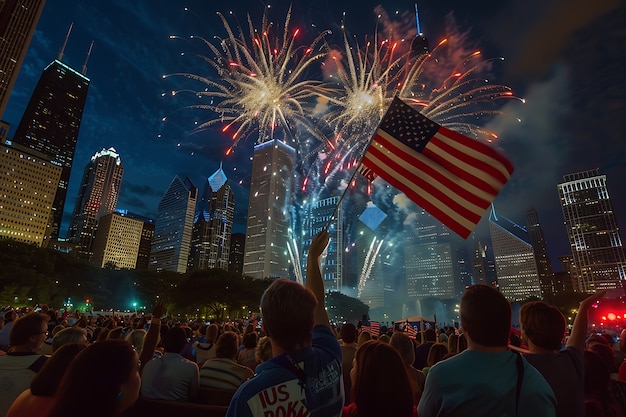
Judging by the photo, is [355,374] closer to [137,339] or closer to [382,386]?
[382,386]

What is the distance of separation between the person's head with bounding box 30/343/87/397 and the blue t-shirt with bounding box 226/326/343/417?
1.80 m

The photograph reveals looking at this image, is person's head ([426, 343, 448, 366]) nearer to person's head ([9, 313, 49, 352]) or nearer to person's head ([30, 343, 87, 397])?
person's head ([30, 343, 87, 397])

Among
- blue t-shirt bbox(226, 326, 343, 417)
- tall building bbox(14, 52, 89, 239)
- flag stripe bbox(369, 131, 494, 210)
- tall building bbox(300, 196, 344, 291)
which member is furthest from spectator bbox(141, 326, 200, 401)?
tall building bbox(14, 52, 89, 239)

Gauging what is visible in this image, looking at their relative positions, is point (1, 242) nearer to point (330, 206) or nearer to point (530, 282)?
point (330, 206)

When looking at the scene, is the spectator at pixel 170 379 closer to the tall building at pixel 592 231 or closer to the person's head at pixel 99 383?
the person's head at pixel 99 383

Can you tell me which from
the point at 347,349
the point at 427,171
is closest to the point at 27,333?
the point at 347,349

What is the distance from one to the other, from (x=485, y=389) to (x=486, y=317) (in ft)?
1.55

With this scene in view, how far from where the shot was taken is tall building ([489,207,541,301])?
177812 mm

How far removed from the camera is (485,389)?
2145 mm

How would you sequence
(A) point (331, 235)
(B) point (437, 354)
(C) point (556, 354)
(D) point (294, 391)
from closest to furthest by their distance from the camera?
(D) point (294, 391) → (C) point (556, 354) → (B) point (437, 354) → (A) point (331, 235)

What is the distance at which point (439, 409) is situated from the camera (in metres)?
2.25

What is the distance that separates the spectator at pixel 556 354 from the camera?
285 cm

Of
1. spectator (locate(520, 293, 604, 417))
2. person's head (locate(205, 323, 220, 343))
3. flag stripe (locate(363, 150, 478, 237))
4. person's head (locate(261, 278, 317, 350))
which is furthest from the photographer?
person's head (locate(205, 323, 220, 343))

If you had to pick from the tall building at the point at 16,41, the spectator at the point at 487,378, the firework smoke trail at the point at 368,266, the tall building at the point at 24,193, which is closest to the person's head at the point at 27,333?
the spectator at the point at 487,378
